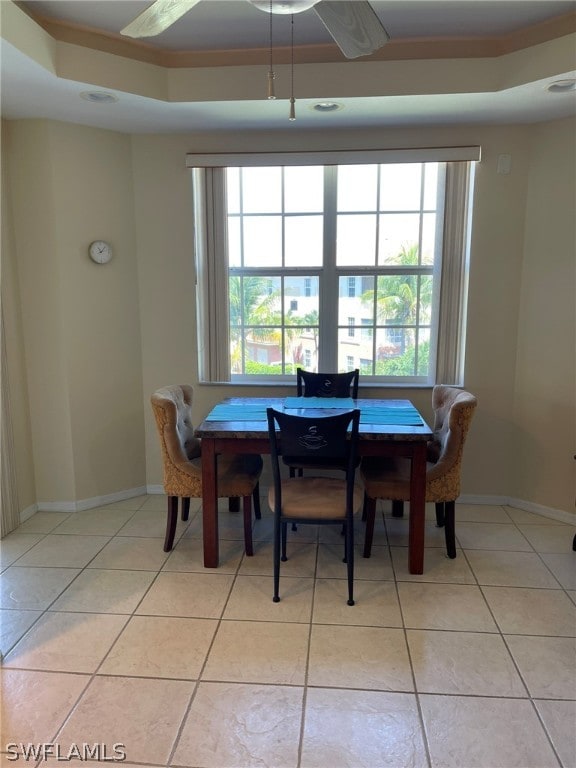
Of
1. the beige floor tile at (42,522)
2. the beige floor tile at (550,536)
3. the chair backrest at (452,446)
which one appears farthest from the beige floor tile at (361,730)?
the beige floor tile at (42,522)

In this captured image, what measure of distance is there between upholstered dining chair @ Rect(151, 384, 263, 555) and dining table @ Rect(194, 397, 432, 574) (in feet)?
0.51

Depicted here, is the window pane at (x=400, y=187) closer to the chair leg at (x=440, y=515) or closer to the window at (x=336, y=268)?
the window at (x=336, y=268)

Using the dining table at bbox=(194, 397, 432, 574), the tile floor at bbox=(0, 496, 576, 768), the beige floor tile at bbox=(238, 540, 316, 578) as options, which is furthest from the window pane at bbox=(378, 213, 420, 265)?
the beige floor tile at bbox=(238, 540, 316, 578)

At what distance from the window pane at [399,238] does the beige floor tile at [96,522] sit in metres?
2.50

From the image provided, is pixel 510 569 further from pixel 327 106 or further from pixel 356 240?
pixel 327 106

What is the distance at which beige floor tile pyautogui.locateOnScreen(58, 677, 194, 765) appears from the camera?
69.4 inches

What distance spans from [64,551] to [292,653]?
1.58m

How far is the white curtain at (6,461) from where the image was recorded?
3186 millimetres

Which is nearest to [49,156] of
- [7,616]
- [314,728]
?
[7,616]

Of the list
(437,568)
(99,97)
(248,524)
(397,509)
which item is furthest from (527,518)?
(99,97)

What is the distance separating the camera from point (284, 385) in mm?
3725

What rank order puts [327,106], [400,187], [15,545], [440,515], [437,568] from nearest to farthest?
[437,568] < [327,106] < [15,545] < [440,515] < [400,187]

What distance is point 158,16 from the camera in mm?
1789

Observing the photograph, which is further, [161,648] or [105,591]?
[105,591]
